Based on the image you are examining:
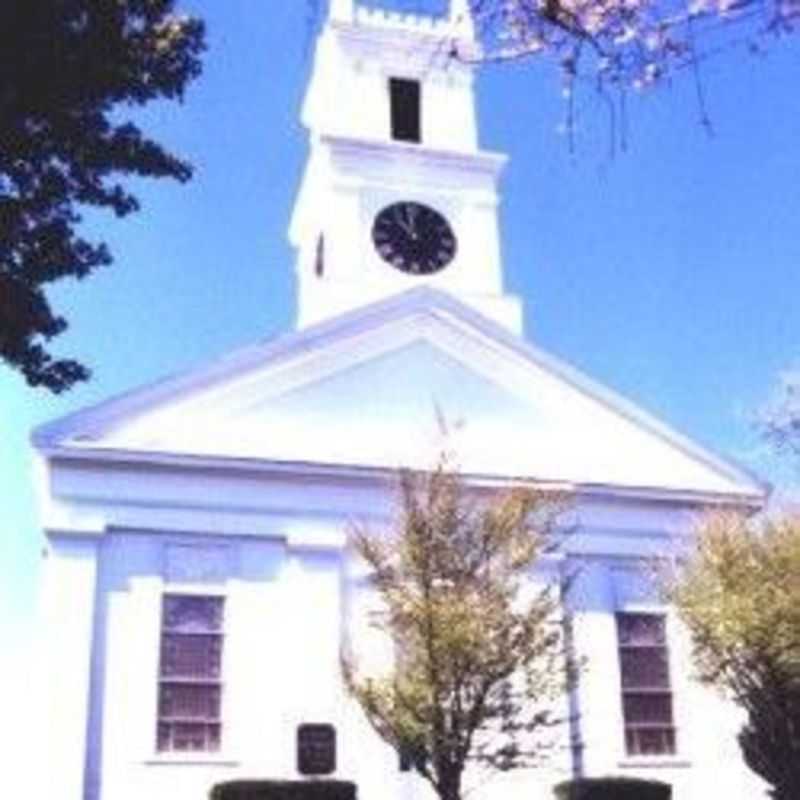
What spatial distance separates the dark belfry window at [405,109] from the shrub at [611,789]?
17771 millimetres

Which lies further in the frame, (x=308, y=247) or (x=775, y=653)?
(x=308, y=247)

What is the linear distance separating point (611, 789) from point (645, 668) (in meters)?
4.41

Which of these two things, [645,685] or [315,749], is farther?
[645,685]

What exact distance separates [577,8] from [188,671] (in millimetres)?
21676

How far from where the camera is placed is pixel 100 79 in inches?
469

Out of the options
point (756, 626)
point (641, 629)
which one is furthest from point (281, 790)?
point (641, 629)

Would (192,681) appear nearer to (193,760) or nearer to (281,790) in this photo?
(193,760)

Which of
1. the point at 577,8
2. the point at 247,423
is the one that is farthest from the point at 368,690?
the point at 577,8

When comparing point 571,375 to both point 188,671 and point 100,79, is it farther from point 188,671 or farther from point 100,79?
point 100,79

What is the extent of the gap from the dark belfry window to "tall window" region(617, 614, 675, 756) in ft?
Answer: 46.5

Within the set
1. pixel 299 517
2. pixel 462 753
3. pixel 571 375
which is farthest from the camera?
pixel 571 375

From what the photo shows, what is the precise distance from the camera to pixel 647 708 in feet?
91.8

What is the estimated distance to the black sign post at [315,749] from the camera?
24359mm

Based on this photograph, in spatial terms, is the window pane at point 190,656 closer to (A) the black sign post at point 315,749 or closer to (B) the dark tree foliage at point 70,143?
(A) the black sign post at point 315,749
